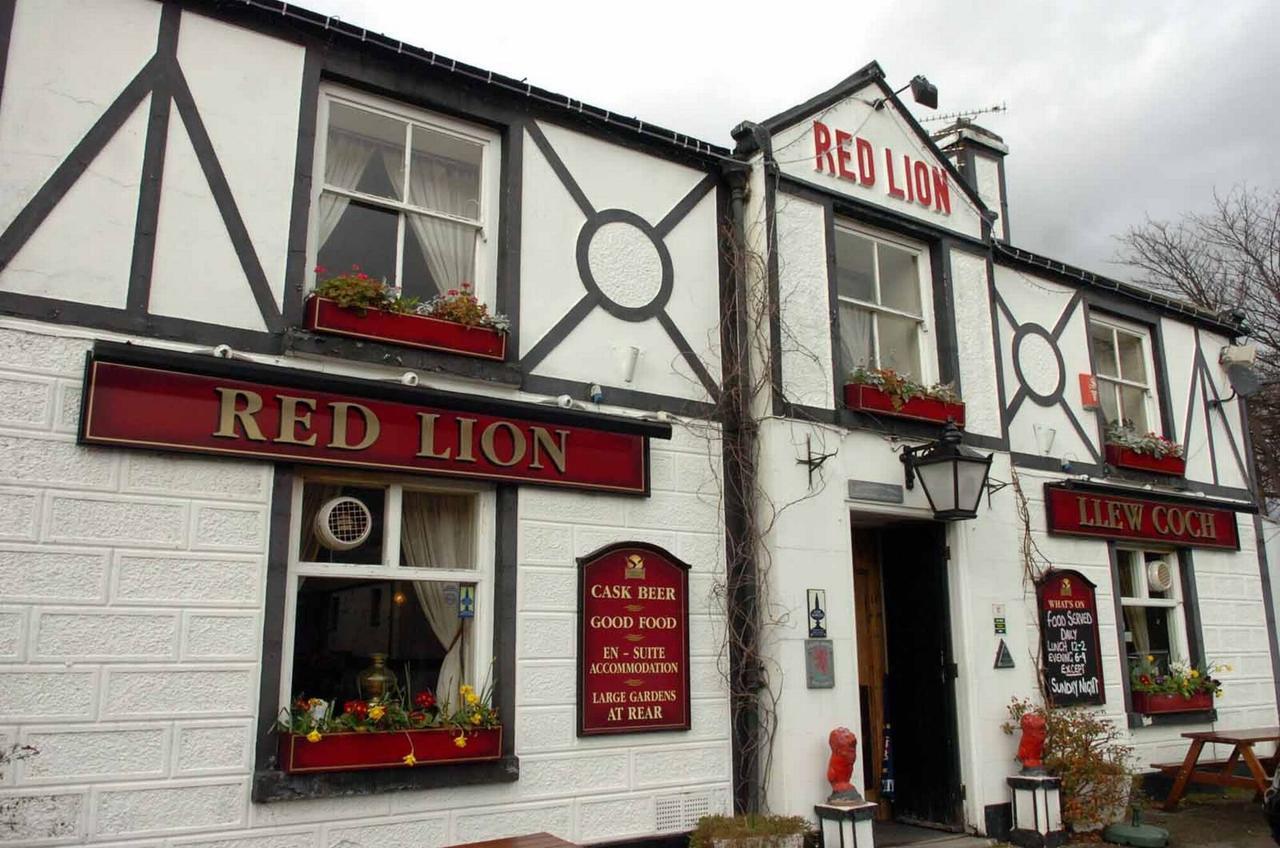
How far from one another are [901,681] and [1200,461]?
508 cm

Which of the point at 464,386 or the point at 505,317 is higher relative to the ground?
the point at 505,317

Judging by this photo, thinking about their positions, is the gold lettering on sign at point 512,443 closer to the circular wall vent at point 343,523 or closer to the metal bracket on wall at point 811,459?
the circular wall vent at point 343,523

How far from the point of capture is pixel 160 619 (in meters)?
5.30

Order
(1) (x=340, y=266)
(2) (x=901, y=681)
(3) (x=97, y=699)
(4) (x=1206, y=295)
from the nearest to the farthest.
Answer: (3) (x=97, y=699) < (1) (x=340, y=266) < (2) (x=901, y=681) < (4) (x=1206, y=295)

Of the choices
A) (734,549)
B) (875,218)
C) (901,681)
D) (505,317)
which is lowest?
(901,681)

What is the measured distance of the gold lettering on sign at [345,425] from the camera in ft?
19.4

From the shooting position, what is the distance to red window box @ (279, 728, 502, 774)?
215 inches

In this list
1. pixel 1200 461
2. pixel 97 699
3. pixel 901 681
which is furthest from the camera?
pixel 1200 461

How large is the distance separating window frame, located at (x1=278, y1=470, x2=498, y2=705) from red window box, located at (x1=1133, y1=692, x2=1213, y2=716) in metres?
6.54

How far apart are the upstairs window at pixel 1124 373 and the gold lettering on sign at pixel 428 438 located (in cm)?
744

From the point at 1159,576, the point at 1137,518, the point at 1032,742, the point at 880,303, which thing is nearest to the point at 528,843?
the point at 1032,742

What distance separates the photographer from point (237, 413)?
18.5 feet

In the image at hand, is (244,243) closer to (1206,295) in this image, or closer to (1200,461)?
(1200,461)

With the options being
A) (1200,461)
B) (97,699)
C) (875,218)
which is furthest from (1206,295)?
(97,699)
